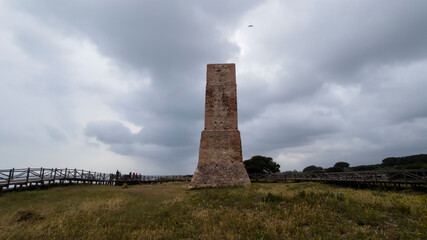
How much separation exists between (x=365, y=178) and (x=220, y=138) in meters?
11.5

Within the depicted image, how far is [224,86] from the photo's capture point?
16203 millimetres

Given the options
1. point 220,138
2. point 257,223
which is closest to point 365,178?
point 220,138

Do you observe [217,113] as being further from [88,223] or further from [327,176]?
[327,176]

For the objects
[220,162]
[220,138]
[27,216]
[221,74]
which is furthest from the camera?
[221,74]

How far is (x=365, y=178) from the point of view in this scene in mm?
15656

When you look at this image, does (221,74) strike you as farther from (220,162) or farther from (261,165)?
(261,165)

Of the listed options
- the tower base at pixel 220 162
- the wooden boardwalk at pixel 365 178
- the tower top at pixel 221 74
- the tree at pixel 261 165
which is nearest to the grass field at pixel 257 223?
the tower base at pixel 220 162

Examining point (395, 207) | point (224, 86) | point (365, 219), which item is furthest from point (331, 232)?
point (224, 86)

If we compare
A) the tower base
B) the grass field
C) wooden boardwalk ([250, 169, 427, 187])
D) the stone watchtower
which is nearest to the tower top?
the stone watchtower

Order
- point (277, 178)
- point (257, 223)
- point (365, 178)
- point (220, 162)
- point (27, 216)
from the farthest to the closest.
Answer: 1. point (277, 178)
2. point (365, 178)
3. point (220, 162)
4. point (27, 216)
5. point (257, 223)

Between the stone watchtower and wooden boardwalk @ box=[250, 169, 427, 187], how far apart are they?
9420 mm

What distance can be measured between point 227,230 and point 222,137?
10.2 metres

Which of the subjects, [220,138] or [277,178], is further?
[277,178]

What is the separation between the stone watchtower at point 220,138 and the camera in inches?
560
